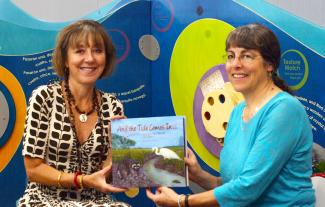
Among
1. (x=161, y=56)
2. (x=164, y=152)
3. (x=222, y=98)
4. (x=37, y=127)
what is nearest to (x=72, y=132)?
(x=37, y=127)

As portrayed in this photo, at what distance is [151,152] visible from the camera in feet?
7.18

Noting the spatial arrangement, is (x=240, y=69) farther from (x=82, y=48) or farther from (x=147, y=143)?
(x=82, y=48)

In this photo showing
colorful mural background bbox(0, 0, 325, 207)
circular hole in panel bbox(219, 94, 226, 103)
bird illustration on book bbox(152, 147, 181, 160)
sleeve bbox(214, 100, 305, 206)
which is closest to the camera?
sleeve bbox(214, 100, 305, 206)

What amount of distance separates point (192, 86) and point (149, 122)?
55.3 inches

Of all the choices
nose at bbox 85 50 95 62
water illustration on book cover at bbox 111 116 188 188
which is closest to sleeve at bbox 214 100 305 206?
water illustration on book cover at bbox 111 116 188 188

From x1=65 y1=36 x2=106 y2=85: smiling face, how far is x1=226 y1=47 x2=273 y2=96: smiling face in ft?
2.34

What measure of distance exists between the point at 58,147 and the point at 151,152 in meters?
0.47

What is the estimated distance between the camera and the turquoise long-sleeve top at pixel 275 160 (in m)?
1.86

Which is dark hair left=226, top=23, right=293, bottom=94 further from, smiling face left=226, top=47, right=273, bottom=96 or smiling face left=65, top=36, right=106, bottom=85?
smiling face left=65, top=36, right=106, bottom=85

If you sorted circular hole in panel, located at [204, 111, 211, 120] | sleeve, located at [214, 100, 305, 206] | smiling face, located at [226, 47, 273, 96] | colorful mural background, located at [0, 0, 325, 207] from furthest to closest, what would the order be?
circular hole in panel, located at [204, 111, 211, 120]
colorful mural background, located at [0, 0, 325, 207]
smiling face, located at [226, 47, 273, 96]
sleeve, located at [214, 100, 305, 206]

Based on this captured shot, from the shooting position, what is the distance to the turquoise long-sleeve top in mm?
1859

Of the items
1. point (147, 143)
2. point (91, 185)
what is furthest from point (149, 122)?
point (91, 185)

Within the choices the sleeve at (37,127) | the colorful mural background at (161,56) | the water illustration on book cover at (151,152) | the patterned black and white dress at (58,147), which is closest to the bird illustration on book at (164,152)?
the water illustration on book cover at (151,152)

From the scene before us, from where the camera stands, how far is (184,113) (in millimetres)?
3658
